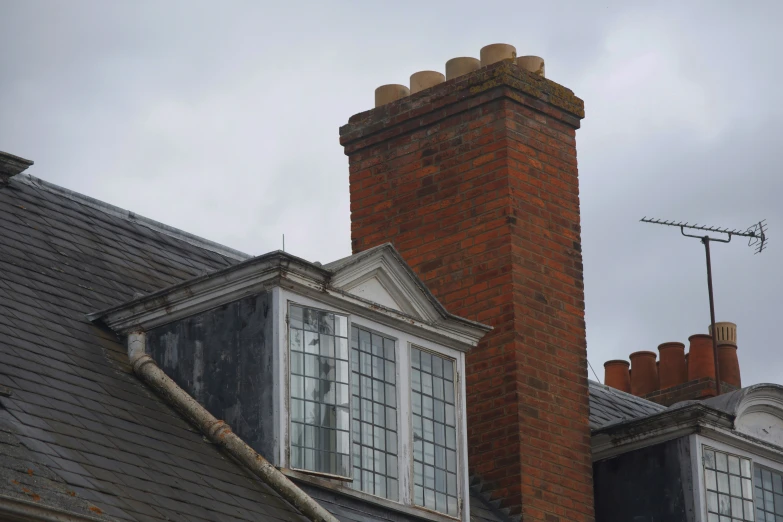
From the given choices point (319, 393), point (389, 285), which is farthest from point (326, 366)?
point (389, 285)

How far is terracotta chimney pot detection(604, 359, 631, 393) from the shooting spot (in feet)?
70.5

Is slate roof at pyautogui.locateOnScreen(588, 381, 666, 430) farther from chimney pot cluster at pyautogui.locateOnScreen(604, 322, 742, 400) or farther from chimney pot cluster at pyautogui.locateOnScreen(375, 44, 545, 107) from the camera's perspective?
chimney pot cluster at pyautogui.locateOnScreen(375, 44, 545, 107)

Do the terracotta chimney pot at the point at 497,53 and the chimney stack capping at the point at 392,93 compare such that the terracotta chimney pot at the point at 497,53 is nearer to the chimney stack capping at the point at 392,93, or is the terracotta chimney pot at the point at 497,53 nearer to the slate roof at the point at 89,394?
the chimney stack capping at the point at 392,93

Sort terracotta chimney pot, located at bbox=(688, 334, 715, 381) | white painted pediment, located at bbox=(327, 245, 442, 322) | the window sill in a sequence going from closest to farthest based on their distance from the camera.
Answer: the window sill, white painted pediment, located at bbox=(327, 245, 442, 322), terracotta chimney pot, located at bbox=(688, 334, 715, 381)

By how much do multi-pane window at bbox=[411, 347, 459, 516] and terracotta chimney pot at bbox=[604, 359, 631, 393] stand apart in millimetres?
8662

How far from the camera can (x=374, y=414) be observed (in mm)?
12250

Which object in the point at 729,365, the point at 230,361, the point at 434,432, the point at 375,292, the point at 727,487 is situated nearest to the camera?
the point at 230,361

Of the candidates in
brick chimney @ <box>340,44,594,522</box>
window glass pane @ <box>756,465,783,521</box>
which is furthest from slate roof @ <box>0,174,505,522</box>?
window glass pane @ <box>756,465,783,521</box>

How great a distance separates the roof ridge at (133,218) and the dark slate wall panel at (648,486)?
162 inches

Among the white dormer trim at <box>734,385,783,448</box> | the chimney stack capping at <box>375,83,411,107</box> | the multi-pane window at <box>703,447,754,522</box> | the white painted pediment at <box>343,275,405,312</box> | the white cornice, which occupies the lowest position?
the multi-pane window at <box>703,447,754,522</box>

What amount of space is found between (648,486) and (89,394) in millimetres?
5862

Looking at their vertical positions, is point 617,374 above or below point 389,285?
above

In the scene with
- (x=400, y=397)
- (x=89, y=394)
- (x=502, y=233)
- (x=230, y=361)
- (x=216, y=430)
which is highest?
(x=502, y=233)

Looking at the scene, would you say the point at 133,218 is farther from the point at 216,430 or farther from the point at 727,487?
the point at 727,487
